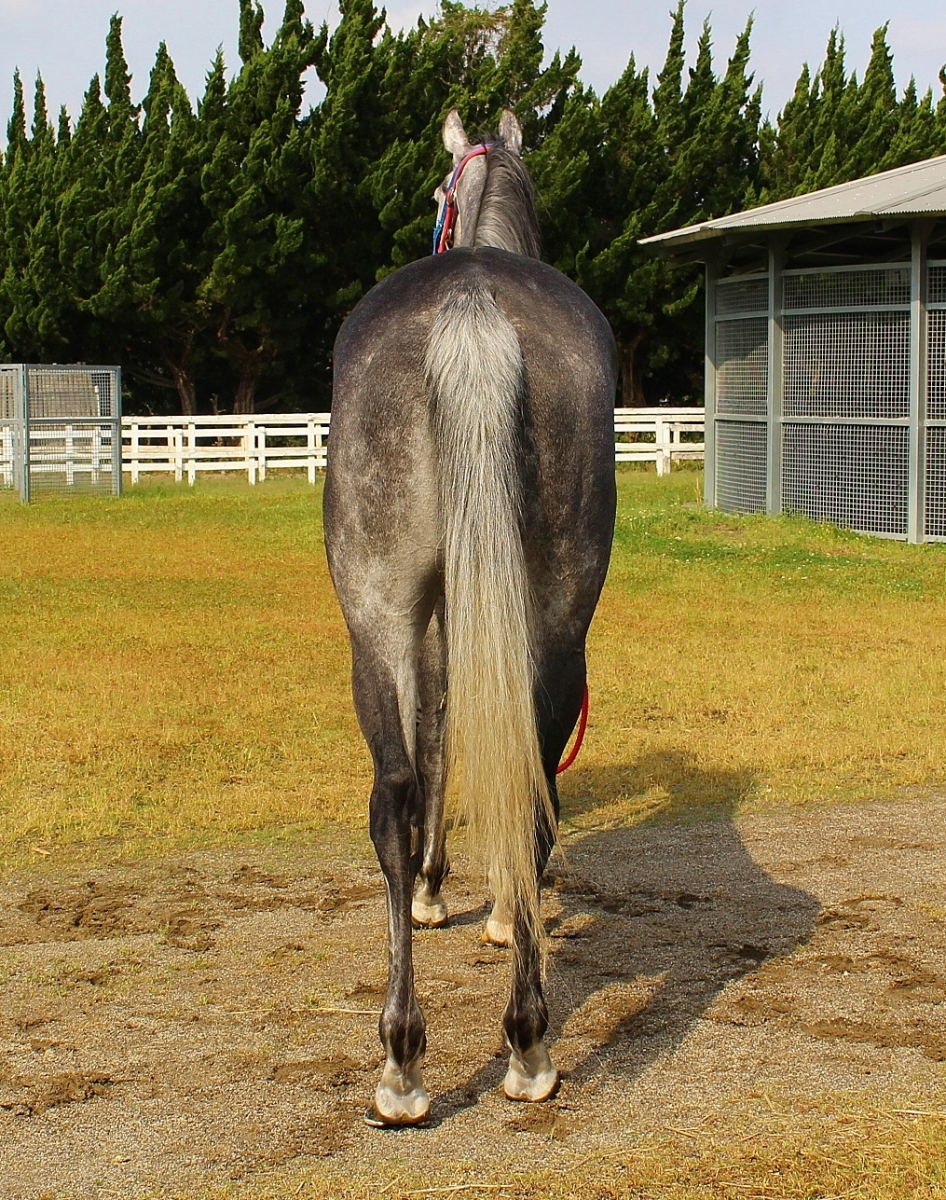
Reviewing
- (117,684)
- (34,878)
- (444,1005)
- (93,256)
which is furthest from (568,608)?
(93,256)

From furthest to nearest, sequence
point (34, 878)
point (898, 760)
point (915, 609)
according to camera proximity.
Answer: point (915, 609), point (898, 760), point (34, 878)

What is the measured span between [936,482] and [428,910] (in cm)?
1199

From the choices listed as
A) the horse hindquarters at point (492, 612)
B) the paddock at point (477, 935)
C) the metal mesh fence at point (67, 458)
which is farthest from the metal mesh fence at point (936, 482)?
the metal mesh fence at point (67, 458)

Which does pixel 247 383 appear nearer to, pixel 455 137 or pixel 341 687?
pixel 341 687

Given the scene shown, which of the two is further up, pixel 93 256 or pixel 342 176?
pixel 342 176

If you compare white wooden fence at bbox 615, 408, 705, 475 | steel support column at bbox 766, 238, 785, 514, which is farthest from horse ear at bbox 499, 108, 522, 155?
white wooden fence at bbox 615, 408, 705, 475

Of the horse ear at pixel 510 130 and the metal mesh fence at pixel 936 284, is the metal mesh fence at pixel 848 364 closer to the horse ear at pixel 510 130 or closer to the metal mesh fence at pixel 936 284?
the metal mesh fence at pixel 936 284

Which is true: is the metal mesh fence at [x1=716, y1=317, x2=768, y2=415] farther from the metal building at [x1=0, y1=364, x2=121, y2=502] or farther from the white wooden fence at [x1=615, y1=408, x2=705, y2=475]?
the metal building at [x1=0, y1=364, x2=121, y2=502]

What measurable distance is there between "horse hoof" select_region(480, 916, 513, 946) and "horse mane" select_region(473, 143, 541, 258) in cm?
211

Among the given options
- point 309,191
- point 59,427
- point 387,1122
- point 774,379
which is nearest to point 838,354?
point 774,379

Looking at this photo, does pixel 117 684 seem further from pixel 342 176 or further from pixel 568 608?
pixel 342 176

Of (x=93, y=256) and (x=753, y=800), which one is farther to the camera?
(x=93, y=256)

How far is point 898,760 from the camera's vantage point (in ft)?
21.7

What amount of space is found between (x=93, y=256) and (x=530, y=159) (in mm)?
10823
